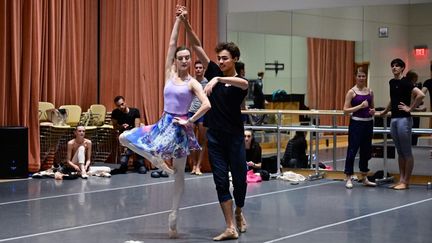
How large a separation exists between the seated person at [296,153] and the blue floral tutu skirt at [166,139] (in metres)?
5.05

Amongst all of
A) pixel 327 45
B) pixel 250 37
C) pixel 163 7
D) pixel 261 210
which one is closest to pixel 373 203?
pixel 261 210

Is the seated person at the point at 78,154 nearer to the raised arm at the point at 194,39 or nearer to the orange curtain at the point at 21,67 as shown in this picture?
the orange curtain at the point at 21,67

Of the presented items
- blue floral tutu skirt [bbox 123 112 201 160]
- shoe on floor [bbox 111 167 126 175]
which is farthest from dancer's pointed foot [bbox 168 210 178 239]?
shoe on floor [bbox 111 167 126 175]

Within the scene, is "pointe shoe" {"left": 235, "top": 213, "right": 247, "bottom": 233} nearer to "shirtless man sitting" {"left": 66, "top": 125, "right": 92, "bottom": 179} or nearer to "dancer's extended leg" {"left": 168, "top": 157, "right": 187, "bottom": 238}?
"dancer's extended leg" {"left": 168, "top": 157, "right": 187, "bottom": 238}

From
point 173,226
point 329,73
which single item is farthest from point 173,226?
point 329,73

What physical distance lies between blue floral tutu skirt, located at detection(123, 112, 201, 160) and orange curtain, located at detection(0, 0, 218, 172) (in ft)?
16.5

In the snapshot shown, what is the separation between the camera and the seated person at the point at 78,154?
→ 1070 cm

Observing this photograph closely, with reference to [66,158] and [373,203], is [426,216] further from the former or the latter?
[66,158]

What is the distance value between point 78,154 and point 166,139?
4.81 meters

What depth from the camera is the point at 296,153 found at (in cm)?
1127

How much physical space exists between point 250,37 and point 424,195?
4.23 meters

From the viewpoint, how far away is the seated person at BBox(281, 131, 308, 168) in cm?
1123

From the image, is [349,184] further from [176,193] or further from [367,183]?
[176,193]

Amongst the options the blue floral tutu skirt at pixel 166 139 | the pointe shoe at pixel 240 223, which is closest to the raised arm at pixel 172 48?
the blue floral tutu skirt at pixel 166 139
